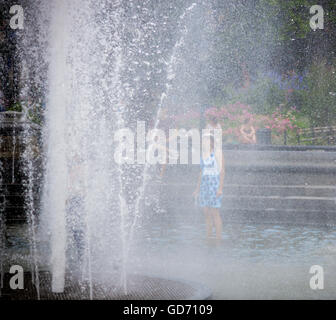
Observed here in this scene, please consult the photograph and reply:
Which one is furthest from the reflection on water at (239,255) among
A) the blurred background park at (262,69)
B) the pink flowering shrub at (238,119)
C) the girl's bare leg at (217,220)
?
the blurred background park at (262,69)

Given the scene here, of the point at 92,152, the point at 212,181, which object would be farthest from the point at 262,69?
the point at 212,181

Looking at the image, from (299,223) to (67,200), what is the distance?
17.5 ft

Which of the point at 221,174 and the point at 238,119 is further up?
the point at 238,119

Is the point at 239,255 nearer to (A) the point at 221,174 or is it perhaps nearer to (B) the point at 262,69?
(A) the point at 221,174

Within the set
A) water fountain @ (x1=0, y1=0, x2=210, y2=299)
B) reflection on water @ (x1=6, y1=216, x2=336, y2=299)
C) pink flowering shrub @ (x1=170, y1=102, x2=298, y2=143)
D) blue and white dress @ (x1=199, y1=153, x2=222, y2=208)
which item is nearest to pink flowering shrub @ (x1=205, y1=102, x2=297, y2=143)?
pink flowering shrub @ (x1=170, y1=102, x2=298, y2=143)

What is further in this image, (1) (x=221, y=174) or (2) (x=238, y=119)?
(2) (x=238, y=119)

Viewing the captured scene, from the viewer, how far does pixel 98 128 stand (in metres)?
16.7

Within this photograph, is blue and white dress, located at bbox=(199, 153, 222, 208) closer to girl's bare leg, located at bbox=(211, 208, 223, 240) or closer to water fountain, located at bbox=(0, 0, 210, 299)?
girl's bare leg, located at bbox=(211, 208, 223, 240)

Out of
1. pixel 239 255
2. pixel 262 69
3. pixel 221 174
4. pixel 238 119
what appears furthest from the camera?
pixel 262 69

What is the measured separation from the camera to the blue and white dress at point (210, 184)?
1012 cm

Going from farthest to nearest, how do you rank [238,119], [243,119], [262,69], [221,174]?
[262,69]
[238,119]
[243,119]
[221,174]

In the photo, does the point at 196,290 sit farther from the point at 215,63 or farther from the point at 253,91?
the point at 215,63

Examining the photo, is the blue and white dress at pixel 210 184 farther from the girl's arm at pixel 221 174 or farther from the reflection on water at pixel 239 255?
the reflection on water at pixel 239 255

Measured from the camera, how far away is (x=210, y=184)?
10.1 metres
